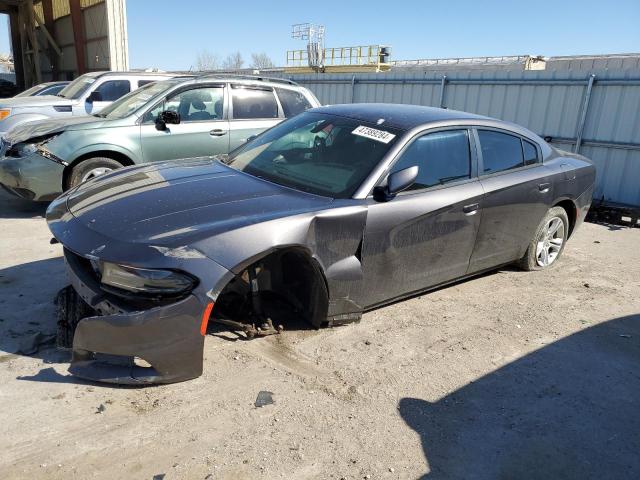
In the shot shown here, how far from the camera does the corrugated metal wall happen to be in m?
8.50

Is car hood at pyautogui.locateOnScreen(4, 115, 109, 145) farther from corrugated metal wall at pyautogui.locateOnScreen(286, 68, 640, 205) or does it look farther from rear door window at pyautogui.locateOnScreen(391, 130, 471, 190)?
corrugated metal wall at pyautogui.locateOnScreen(286, 68, 640, 205)

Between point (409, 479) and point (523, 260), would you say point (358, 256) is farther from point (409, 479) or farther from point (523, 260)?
point (523, 260)

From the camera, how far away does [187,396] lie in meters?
2.94

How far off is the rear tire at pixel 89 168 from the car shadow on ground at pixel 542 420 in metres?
4.88

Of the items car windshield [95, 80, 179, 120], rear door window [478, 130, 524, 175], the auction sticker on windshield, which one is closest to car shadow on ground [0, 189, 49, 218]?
car windshield [95, 80, 179, 120]

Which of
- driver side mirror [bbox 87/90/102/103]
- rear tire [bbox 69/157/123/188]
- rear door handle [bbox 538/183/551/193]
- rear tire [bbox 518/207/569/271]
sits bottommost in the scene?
rear tire [bbox 518/207/569/271]

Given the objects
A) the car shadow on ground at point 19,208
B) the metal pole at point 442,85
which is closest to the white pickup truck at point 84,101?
the car shadow on ground at point 19,208

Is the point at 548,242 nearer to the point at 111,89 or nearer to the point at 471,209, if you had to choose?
the point at 471,209

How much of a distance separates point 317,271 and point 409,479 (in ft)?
4.54

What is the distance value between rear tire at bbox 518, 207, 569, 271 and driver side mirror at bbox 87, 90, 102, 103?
8.40m

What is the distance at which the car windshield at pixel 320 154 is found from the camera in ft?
12.1

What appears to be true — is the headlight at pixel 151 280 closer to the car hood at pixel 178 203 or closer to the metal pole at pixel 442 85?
the car hood at pixel 178 203

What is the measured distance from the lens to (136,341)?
2.76m

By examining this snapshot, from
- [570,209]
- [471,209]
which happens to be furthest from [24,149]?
[570,209]
